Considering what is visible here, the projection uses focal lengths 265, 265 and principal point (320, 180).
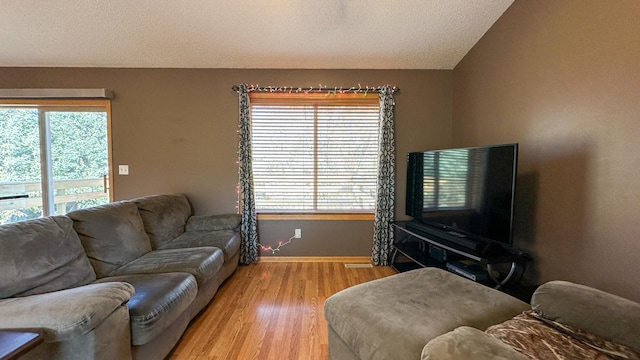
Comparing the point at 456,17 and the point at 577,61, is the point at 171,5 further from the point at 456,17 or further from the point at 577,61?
the point at 577,61

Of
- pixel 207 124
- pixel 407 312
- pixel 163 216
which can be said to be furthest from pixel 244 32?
pixel 407 312

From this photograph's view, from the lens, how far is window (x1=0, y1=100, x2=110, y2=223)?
10.7 feet

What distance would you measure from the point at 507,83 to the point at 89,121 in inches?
184

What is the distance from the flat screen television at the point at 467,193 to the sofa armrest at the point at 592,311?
0.70 metres

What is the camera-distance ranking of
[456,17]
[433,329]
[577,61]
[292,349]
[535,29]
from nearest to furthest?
[433,329]
[577,61]
[292,349]
[535,29]
[456,17]

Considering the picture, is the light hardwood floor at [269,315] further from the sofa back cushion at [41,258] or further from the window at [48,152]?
the window at [48,152]

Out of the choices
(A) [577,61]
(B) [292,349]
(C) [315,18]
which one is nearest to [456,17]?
(A) [577,61]

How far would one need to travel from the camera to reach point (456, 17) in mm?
2432

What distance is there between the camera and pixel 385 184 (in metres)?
→ 3.27

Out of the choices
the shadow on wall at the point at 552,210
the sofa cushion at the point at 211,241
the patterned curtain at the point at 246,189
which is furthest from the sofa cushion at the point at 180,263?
the shadow on wall at the point at 552,210

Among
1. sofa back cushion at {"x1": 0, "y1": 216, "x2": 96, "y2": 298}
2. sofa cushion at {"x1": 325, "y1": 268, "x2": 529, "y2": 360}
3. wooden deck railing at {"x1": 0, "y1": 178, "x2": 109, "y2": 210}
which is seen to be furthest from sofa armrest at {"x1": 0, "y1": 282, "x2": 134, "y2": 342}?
wooden deck railing at {"x1": 0, "y1": 178, "x2": 109, "y2": 210}

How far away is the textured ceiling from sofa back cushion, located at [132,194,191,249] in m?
1.67

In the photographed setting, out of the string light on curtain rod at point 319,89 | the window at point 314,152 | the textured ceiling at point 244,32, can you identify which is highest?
the textured ceiling at point 244,32

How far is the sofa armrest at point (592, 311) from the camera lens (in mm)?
1005
